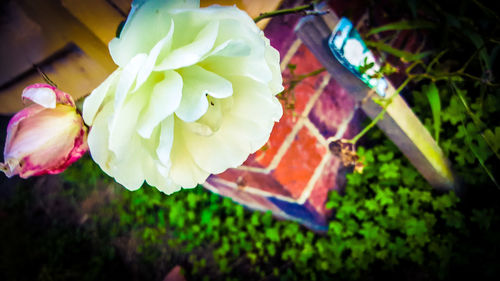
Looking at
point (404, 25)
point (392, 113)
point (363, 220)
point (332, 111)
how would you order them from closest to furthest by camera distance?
point (392, 113) < point (404, 25) < point (332, 111) < point (363, 220)

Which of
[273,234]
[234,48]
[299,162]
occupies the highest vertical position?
[234,48]

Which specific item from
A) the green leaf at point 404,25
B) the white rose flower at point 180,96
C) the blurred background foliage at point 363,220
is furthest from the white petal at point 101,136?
the green leaf at point 404,25

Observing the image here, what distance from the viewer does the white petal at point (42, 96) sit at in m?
0.31

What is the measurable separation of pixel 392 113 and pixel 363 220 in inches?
25.8

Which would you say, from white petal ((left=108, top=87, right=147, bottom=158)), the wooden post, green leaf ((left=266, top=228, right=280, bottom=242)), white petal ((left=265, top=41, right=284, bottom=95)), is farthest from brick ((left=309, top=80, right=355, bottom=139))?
white petal ((left=108, top=87, right=147, bottom=158))

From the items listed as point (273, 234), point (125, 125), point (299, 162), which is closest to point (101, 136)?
point (125, 125)

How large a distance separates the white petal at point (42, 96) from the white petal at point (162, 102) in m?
0.10

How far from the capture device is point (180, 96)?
0.93 ft

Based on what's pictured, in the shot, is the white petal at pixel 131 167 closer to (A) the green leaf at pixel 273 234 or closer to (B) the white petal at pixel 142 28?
(B) the white petal at pixel 142 28

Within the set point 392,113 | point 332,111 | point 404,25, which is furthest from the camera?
point 332,111

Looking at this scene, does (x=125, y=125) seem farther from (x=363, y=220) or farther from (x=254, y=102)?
(x=363, y=220)

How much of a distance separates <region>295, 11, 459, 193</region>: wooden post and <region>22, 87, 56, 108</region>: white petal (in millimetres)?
576

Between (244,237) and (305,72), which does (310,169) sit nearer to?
(305,72)

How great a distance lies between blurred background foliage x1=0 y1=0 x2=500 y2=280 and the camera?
1074mm
